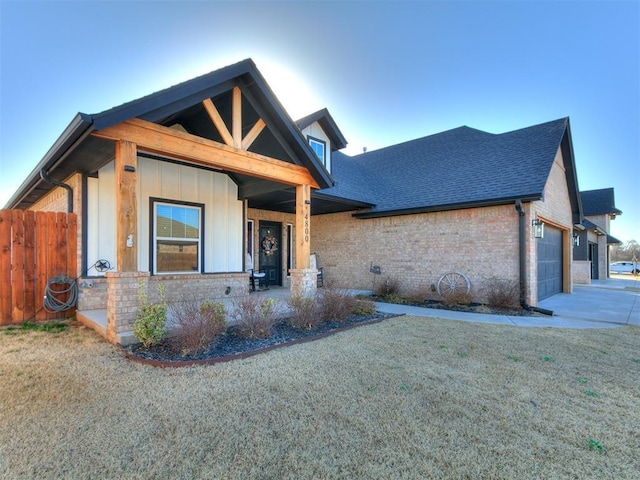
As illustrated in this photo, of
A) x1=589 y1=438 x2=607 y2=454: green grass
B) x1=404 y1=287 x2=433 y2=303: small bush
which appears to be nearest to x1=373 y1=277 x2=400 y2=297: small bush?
x1=404 y1=287 x2=433 y2=303: small bush

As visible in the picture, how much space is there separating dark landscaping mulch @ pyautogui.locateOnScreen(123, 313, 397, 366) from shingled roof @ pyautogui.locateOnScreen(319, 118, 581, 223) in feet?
18.0

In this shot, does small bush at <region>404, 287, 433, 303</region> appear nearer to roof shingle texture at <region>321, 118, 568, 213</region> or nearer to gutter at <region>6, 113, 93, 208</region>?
roof shingle texture at <region>321, 118, 568, 213</region>

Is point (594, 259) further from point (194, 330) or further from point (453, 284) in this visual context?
point (194, 330)

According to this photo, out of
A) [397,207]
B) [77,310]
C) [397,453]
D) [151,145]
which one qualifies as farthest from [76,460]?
[397,207]

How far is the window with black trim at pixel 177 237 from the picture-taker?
7309mm

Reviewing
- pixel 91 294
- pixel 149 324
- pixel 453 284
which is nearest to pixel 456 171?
pixel 453 284

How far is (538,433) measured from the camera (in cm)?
268

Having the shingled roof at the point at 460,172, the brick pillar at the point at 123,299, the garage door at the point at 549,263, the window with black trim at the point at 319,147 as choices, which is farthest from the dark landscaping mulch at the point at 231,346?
the garage door at the point at 549,263

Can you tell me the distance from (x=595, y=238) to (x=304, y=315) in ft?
86.7

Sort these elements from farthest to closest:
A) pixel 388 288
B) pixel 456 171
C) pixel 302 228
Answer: pixel 456 171 < pixel 388 288 < pixel 302 228

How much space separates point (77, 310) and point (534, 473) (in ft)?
26.0

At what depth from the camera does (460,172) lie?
11352 mm

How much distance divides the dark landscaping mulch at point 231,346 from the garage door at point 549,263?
768 centimetres

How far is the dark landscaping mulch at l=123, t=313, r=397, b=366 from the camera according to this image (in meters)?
4.21
